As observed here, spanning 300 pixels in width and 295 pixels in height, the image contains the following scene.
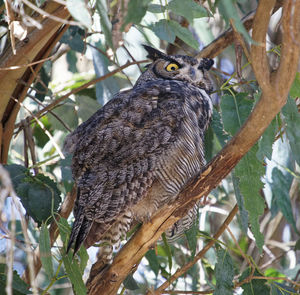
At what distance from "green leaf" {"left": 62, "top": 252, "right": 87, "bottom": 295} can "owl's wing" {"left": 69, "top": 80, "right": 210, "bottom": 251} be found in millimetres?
123

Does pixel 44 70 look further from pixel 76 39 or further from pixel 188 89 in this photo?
pixel 188 89

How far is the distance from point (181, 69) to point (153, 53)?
0.65 feet

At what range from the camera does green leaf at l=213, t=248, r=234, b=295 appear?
2.02 metres

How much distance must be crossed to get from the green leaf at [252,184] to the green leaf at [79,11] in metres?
0.73

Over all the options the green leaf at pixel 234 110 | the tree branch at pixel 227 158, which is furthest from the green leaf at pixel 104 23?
the green leaf at pixel 234 110

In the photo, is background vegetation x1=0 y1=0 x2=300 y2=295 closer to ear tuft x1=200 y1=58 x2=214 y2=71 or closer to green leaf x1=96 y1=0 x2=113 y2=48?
green leaf x1=96 y1=0 x2=113 y2=48

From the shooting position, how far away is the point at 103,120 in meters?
2.18

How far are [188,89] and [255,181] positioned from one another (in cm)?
79

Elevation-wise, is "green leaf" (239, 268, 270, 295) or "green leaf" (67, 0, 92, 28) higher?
"green leaf" (67, 0, 92, 28)

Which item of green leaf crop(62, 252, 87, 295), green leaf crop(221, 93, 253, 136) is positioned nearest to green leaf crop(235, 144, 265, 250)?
green leaf crop(221, 93, 253, 136)

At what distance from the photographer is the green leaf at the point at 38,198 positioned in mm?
1964

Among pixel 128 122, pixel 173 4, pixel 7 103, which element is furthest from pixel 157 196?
pixel 173 4

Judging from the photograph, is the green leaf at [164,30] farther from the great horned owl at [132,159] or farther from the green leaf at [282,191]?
the green leaf at [282,191]

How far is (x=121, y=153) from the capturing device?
209cm
